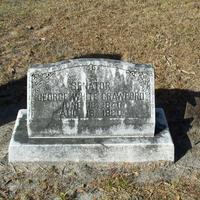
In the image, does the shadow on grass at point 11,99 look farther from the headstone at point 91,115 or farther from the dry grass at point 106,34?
the headstone at point 91,115

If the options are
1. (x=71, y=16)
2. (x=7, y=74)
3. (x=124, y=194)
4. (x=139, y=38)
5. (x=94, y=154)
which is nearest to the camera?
(x=124, y=194)

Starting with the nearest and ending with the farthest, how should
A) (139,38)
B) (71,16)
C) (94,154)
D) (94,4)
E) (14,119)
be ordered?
(94,154), (14,119), (139,38), (71,16), (94,4)

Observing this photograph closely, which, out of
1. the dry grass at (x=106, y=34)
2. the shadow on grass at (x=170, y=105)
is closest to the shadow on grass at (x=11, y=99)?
the shadow on grass at (x=170, y=105)

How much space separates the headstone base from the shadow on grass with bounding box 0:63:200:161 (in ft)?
1.12

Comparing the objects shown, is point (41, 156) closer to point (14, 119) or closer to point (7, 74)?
point (14, 119)

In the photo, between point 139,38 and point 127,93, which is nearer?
point 127,93

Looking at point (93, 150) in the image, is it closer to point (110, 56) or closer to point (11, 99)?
point (11, 99)

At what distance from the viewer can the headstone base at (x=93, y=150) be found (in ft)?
20.3

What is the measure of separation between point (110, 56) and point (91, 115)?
11.9ft

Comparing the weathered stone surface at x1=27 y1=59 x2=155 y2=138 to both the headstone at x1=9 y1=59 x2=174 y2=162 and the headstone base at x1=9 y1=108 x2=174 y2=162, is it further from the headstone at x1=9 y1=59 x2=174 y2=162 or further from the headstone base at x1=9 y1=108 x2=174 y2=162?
the headstone base at x1=9 y1=108 x2=174 y2=162

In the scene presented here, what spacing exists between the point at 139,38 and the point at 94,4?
2737mm

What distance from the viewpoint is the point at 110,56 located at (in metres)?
9.77

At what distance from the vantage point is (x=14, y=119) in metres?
7.38

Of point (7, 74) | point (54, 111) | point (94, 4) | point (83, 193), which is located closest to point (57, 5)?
point (94, 4)
